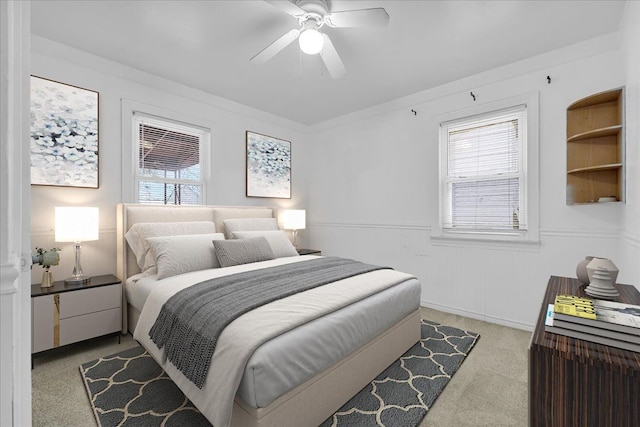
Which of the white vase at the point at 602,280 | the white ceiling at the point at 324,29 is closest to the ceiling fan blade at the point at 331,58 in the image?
the white ceiling at the point at 324,29

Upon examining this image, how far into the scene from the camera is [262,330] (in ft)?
4.83

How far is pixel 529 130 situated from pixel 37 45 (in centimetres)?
454

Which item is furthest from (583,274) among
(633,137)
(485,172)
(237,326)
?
(237,326)

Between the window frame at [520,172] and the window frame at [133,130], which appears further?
the window frame at [133,130]

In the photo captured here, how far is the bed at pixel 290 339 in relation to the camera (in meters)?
1.37

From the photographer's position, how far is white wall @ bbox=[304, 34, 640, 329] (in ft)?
8.67

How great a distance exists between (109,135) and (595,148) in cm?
446

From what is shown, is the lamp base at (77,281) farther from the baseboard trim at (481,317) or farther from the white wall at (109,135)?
the baseboard trim at (481,317)

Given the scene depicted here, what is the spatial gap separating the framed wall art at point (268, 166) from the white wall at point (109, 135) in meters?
0.24

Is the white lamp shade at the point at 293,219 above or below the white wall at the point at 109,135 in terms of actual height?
below

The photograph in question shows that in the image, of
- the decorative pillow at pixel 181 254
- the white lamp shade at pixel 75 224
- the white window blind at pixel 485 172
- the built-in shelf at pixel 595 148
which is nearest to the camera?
the built-in shelf at pixel 595 148

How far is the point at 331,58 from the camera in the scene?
2.47m

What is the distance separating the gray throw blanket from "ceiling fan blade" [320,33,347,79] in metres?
1.76

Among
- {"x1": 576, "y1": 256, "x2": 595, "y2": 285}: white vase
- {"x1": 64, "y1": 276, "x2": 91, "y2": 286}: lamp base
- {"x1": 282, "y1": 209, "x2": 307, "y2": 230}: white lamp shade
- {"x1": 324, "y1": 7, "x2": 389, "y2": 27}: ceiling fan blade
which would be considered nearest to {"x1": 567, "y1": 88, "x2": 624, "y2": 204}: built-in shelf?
{"x1": 576, "y1": 256, "x2": 595, "y2": 285}: white vase
